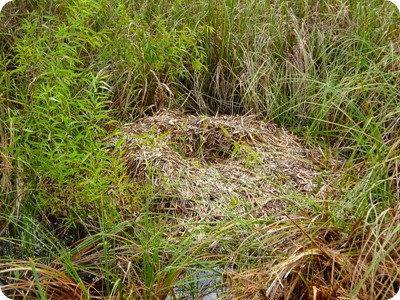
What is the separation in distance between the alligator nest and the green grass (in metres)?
0.06

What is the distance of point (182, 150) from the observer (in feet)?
12.5

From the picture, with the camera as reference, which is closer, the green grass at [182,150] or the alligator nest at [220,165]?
the green grass at [182,150]

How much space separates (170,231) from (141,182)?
0.36 metres

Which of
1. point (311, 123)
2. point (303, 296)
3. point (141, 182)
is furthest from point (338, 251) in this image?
point (311, 123)

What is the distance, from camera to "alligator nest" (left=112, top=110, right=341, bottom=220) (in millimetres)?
3363

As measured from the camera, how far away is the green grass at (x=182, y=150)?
8.95 ft

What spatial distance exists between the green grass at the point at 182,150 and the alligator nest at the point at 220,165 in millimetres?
63

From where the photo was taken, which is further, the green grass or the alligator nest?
the alligator nest

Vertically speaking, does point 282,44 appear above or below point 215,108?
above

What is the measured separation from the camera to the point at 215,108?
4.39 metres

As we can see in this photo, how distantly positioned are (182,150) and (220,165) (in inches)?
8.9

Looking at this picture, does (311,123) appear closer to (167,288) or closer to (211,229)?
(211,229)

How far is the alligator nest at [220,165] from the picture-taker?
11.0ft

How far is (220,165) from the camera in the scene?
147 inches
